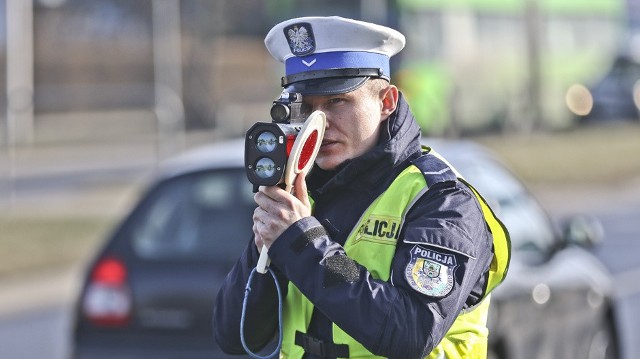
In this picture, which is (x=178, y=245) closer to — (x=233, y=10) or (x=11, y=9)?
(x=11, y=9)

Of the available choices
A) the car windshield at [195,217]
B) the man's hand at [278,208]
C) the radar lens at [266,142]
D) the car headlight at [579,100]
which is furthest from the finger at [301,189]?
the car headlight at [579,100]

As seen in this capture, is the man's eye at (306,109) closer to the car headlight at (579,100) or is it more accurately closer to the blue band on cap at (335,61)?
the blue band on cap at (335,61)

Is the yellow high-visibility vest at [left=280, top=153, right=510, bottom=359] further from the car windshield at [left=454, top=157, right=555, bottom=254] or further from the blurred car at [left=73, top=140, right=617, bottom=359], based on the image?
the car windshield at [left=454, top=157, right=555, bottom=254]

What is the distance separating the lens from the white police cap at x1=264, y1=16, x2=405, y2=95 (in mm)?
3324

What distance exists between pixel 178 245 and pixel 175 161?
0.75 m

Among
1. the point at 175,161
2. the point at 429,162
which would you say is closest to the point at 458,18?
the point at 175,161

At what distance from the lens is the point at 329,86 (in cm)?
331

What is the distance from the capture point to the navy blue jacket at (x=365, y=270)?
3.12 m

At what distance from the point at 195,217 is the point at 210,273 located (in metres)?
0.48

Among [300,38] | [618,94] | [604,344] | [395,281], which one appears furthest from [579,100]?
[395,281]

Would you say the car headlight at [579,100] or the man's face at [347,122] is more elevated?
the man's face at [347,122]

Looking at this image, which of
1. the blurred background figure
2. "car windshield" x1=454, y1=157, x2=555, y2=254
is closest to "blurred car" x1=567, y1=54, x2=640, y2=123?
the blurred background figure

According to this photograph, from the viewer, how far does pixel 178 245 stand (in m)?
6.81

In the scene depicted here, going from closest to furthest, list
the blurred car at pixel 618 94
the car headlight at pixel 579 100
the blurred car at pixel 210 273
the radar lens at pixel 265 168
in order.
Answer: the radar lens at pixel 265 168 → the blurred car at pixel 210 273 → the car headlight at pixel 579 100 → the blurred car at pixel 618 94
